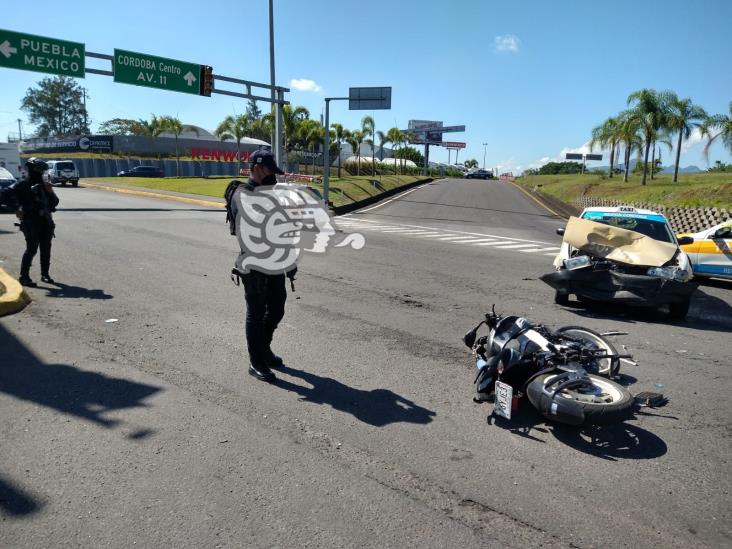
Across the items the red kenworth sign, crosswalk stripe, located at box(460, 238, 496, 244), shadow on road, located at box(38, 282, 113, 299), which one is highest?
the red kenworth sign

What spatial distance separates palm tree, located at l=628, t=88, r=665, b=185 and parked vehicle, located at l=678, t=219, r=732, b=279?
29.5 meters

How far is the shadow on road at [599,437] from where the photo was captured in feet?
12.2

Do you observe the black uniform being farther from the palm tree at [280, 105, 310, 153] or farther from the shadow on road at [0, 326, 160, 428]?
the palm tree at [280, 105, 310, 153]

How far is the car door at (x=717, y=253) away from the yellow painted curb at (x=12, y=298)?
11.7 metres

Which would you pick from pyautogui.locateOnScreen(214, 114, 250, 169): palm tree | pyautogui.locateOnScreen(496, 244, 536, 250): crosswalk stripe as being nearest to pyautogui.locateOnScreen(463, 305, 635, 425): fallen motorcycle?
pyautogui.locateOnScreen(496, 244, 536, 250): crosswalk stripe

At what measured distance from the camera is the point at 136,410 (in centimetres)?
414

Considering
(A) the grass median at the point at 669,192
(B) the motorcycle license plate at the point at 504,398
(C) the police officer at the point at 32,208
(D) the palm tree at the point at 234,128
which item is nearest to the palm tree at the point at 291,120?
(D) the palm tree at the point at 234,128

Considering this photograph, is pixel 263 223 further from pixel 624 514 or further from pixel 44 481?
pixel 624 514

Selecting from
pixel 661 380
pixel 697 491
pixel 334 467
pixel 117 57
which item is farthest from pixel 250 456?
pixel 117 57

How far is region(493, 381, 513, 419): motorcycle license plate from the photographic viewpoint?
4000 millimetres

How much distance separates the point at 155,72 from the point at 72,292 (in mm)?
16996

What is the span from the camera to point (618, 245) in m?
7.55

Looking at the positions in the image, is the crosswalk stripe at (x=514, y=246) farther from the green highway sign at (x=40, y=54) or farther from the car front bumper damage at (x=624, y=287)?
the green highway sign at (x=40, y=54)

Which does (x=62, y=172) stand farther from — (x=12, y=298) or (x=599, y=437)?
(x=599, y=437)
